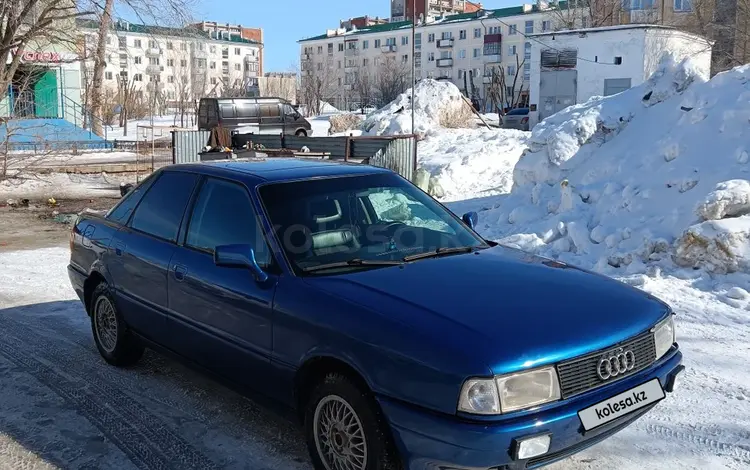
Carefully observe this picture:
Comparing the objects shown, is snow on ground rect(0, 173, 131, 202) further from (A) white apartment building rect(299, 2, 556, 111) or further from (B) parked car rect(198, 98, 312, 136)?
(A) white apartment building rect(299, 2, 556, 111)

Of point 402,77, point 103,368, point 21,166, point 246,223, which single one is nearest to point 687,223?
point 246,223

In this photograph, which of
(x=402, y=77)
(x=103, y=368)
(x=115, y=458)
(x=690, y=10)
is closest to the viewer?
(x=115, y=458)

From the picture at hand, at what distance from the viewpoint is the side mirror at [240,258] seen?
366cm

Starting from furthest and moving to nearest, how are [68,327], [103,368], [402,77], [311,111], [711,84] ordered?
[402,77] < [311,111] < [711,84] < [68,327] < [103,368]

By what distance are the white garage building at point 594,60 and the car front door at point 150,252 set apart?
24352 mm

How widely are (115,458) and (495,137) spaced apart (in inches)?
623

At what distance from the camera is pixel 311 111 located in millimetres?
59969

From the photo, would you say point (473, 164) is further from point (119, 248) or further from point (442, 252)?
point (442, 252)

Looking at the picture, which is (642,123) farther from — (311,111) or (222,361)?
(311,111)

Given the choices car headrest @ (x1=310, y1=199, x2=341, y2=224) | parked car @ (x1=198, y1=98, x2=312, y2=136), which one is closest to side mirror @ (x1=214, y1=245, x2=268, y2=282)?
car headrest @ (x1=310, y1=199, x2=341, y2=224)

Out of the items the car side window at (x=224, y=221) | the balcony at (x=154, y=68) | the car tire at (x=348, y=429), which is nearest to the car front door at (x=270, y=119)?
the car side window at (x=224, y=221)

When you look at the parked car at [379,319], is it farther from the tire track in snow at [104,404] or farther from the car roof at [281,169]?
the tire track in snow at [104,404]

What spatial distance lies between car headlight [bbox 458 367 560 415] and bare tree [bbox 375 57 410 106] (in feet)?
182

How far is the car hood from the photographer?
289cm
